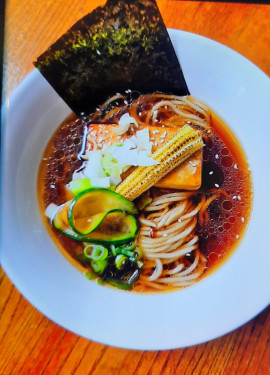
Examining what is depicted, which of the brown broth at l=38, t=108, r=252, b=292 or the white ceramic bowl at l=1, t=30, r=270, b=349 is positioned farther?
the brown broth at l=38, t=108, r=252, b=292

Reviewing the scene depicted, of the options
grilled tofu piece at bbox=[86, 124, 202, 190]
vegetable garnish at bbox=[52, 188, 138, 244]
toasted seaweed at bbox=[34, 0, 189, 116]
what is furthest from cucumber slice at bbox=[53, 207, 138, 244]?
toasted seaweed at bbox=[34, 0, 189, 116]

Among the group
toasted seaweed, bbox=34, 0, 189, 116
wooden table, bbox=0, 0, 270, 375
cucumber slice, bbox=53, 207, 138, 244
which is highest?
toasted seaweed, bbox=34, 0, 189, 116

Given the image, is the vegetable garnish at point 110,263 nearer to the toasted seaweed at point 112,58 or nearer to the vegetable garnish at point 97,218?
the vegetable garnish at point 97,218

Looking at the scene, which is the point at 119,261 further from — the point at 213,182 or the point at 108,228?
the point at 213,182

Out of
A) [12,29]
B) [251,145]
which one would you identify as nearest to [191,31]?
[251,145]

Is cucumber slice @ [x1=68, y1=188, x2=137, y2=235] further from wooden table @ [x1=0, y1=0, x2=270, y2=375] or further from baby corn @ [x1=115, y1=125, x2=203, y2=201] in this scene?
wooden table @ [x1=0, y1=0, x2=270, y2=375]

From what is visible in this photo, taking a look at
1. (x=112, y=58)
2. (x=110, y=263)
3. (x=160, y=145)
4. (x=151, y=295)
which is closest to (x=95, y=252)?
(x=110, y=263)

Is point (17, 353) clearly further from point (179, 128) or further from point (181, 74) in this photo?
point (181, 74)

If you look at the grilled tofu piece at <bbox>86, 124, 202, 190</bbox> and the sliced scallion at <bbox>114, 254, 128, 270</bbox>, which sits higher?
the grilled tofu piece at <bbox>86, 124, 202, 190</bbox>
